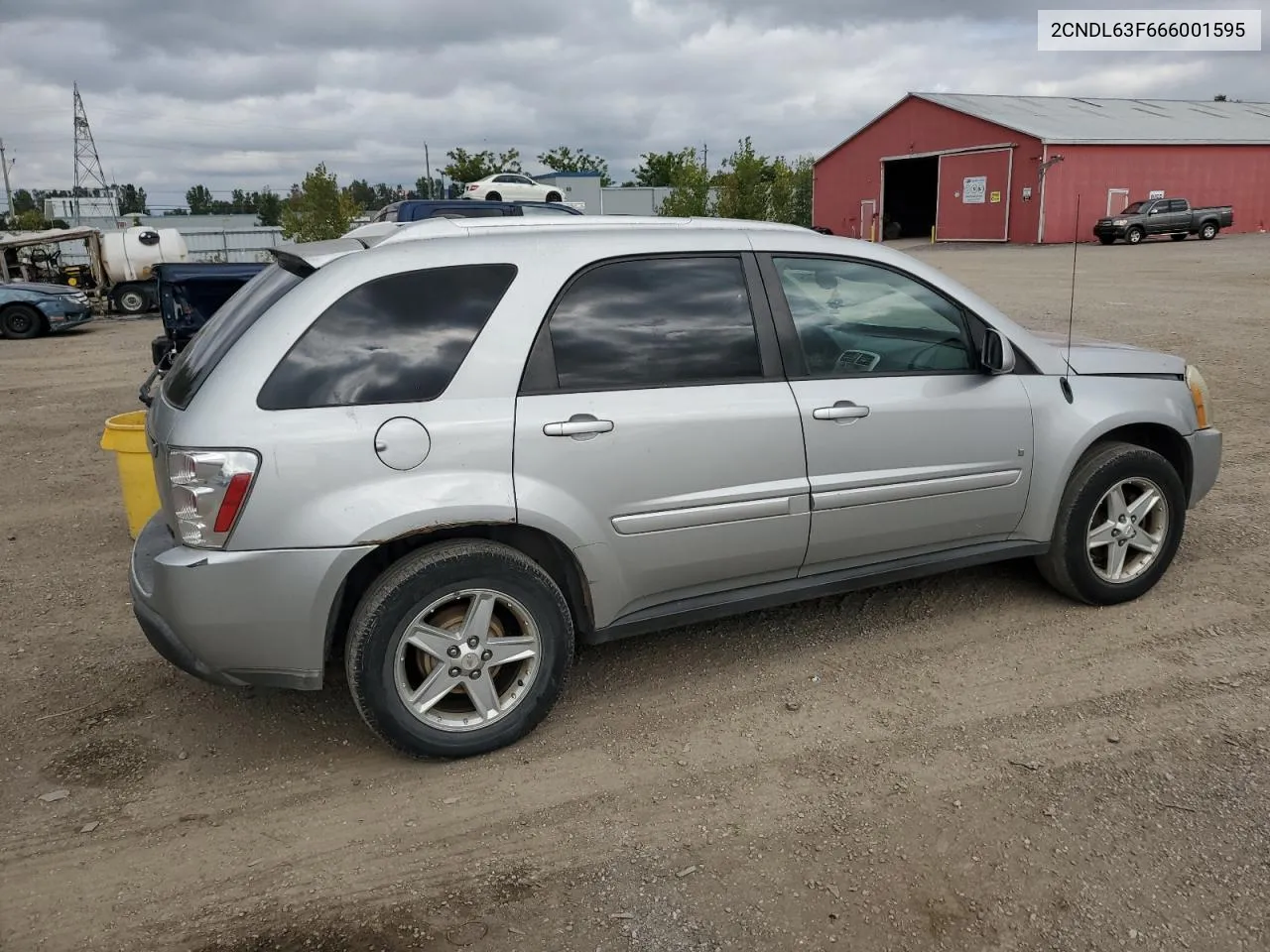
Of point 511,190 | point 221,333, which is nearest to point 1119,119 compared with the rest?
point 511,190

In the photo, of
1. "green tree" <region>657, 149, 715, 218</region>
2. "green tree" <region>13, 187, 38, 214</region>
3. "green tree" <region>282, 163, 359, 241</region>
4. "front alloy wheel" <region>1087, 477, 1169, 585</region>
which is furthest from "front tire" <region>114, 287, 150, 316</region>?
"green tree" <region>13, 187, 38, 214</region>

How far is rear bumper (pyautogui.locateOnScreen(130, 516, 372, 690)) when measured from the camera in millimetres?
3027

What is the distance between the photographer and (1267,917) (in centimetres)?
254

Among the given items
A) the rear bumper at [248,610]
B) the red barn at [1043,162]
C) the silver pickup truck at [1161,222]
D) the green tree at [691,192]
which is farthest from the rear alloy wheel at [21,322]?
the silver pickup truck at [1161,222]

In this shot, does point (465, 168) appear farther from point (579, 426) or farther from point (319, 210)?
point (579, 426)

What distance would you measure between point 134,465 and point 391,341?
283cm

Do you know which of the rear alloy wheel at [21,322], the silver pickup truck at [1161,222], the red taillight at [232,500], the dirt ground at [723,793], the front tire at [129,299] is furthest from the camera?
the silver pickup truck at [1161,222]

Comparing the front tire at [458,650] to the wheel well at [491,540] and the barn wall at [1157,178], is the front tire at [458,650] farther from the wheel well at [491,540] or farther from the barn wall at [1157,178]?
the barn wall at [1157,178]

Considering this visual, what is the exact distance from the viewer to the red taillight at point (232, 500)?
298 centimetres

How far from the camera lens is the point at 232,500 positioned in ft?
9.80

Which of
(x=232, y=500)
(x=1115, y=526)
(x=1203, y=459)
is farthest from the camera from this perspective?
(x=1203, y=459)

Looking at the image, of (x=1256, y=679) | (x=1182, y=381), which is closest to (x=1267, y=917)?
(x=1256, y=679)

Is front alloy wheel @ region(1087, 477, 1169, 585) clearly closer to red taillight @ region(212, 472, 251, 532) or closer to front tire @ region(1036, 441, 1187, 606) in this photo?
front tire @ region(1036, 441, 1187, 606)

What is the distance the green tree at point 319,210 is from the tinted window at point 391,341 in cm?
3081
